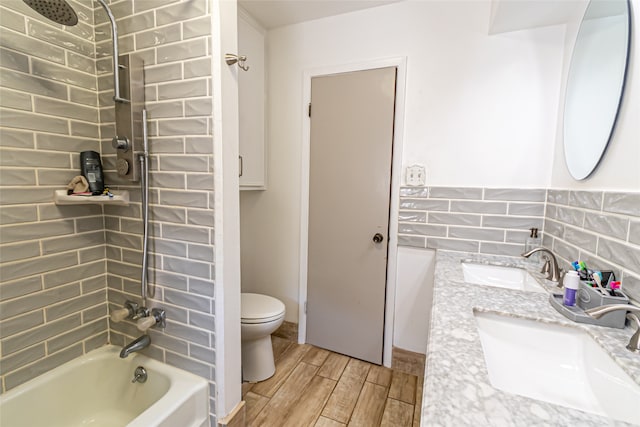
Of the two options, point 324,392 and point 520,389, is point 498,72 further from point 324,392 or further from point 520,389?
point 324,392

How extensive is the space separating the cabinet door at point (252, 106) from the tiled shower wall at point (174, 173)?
2.11 ft

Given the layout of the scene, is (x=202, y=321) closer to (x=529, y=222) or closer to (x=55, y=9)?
(x=55, y=9)

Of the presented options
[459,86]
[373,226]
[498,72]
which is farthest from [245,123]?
[498,72]

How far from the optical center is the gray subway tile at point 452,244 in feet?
5.57

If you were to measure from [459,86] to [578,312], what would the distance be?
1.33 m

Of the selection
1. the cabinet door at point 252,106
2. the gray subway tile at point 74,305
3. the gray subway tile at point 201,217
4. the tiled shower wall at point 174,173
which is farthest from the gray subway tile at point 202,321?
the cabinet door at point 252,106

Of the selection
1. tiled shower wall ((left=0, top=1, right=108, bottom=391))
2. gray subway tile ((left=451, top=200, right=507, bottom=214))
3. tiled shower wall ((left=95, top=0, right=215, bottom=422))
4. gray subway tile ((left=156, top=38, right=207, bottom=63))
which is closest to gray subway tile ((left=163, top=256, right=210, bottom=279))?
tiled shower wall ((left=95, top=0, right=215, bottom=422))

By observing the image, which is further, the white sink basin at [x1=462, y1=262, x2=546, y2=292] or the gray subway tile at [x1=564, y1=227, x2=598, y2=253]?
the white sink basin at [x1=462, y1=262, x2=546, y2=292]

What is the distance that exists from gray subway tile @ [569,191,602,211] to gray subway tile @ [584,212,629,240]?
0.03m

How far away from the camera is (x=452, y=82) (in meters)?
1.69

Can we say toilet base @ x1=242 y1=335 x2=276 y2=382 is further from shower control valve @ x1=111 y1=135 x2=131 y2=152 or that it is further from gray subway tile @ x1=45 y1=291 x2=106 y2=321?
shower control valve @ x1=111 y1=135 x2=131 y2=152

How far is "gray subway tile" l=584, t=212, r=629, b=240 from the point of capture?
2.75ft

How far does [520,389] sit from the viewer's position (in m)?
0.74

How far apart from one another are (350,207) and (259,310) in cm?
91
